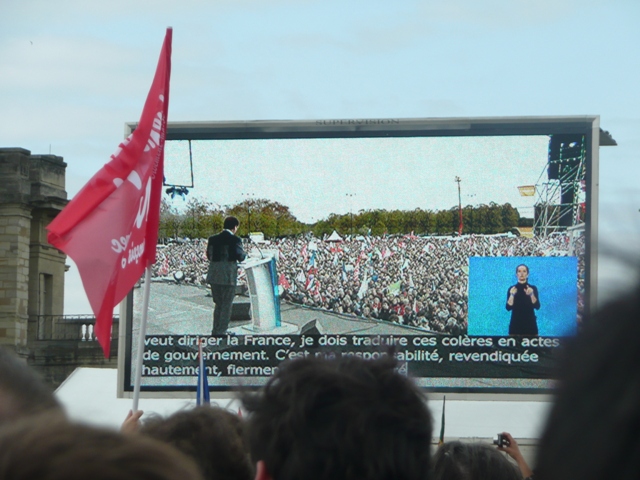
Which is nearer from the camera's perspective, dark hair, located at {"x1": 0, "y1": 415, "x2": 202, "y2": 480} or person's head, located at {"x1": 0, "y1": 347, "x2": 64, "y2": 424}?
dark hair, located at {"x1": 0, "y1": 415, "x2": 202, "y2": 480}

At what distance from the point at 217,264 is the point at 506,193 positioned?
3.40m

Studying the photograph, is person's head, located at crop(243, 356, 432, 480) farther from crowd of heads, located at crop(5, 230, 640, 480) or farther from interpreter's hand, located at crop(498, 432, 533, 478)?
interpreter's hand, located at crop(498, 432, 533, 478)

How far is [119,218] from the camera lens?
6961 mm

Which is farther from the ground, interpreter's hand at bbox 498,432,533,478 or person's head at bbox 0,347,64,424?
person's head at bbox 0,347,64,424

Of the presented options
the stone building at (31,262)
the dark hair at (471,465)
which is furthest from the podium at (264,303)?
Result: the stone building at (31,262)

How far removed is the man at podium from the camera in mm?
11359

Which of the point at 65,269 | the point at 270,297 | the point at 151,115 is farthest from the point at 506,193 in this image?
the point at 65,269

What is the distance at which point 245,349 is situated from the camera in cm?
1120

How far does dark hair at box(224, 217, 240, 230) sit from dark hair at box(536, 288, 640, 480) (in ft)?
35.1

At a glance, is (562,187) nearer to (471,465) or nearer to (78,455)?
(471,465)

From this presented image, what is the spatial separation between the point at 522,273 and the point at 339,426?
31.0ft

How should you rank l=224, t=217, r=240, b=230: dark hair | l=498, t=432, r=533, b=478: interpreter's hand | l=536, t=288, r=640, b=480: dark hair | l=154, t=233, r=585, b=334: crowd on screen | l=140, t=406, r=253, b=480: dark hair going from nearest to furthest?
l=536, t=288, r=640, b=480: dark hair
l=140, t=406, r=253, b=480: dark hair
l=498, t=432, r=533, b=478: interpreter's hand
l=154, t=233, r=585, b=334: crowd on screen
l=224, t=217, r=240, b=230: dark hair

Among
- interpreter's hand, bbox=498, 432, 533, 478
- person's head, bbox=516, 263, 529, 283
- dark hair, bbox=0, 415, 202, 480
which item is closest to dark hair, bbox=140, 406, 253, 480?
interpreter's hand, bbox=498, 432, 533, 478

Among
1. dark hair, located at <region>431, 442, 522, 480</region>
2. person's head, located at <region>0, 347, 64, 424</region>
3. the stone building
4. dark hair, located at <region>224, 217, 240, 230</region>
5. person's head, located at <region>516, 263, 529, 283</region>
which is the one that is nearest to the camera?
person's head, located at <region>0, 347, 64, 424</region>
